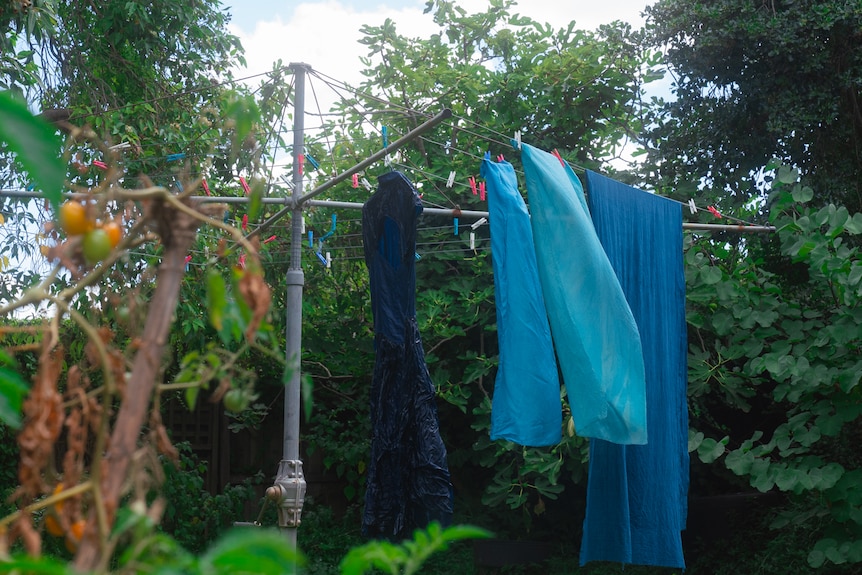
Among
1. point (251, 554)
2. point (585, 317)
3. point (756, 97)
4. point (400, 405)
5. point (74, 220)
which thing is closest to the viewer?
point (251, 554)

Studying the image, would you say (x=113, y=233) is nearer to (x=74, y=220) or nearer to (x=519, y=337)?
(x=74, y=220)

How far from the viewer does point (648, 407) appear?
3061 millimetres

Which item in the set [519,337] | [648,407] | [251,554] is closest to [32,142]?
[251,554]

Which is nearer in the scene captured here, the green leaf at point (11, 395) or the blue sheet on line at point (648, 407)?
the green leaf at point (11, 395)

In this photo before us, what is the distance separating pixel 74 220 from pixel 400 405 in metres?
2.45

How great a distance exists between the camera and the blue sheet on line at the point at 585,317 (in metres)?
2.59

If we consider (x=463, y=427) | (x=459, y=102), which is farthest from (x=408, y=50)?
(x=463, y=427)

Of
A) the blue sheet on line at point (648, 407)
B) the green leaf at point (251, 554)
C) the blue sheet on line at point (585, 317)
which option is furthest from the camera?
the blue sheet on line at point (648, 407)

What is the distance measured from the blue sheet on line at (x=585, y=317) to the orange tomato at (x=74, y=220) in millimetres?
2112

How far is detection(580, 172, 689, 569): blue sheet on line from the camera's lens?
2965mm

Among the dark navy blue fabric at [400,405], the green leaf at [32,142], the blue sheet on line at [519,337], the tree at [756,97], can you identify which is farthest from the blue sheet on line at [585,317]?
the tree at [756,97]

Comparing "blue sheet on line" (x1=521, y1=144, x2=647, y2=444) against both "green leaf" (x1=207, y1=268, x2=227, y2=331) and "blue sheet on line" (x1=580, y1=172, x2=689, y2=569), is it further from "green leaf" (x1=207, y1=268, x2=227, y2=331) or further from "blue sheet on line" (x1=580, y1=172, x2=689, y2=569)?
"green leaf" (x1=207, y1=268, x2=227, y2=331)

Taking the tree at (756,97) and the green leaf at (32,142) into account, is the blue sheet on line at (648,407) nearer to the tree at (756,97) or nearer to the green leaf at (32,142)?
the tree at (756,97)

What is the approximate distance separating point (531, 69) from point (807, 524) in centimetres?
290
